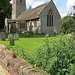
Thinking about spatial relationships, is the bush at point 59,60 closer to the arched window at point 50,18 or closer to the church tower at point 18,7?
the arched window at point 50,18

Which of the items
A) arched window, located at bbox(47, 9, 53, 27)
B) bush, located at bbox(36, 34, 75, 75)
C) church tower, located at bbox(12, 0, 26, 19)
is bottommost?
bush, located at bbox(36, 34, 75, 75)

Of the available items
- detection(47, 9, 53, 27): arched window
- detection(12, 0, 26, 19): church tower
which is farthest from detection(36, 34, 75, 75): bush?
detection(12, 0, 26, 19): church tower

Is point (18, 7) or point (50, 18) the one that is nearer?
point (50, 18)

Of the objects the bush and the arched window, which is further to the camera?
the arched window

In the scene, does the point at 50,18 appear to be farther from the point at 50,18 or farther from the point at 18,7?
the point at 18,7

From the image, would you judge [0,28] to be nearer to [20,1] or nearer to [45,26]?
[20,1]

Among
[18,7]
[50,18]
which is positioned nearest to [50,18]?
[50,18]

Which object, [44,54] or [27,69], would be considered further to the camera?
[44,54]

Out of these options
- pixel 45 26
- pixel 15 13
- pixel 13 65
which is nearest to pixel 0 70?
pixel 13 65

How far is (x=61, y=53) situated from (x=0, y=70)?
2.10m

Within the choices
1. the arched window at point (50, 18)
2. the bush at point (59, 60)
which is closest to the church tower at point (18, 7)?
the arched window at point (50, 18)

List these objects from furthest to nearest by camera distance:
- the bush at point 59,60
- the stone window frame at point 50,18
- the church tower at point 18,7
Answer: the church tower at point 18,7 < the stone window frame at point 50,18 < the bush at point 59,60

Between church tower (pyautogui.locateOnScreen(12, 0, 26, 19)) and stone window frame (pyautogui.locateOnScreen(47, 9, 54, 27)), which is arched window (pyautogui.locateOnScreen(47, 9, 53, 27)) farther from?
church tower (pyautogui.locateOnScreen(12, 0, 26, 19))

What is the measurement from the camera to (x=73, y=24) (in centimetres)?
851
